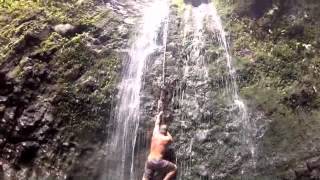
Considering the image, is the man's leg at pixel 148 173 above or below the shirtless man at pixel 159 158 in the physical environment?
below

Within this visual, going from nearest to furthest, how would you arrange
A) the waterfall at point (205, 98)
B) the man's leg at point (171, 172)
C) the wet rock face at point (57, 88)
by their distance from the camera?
the man's leg at point (171, 172) → the waterfall at point (205, 98) → the wet rock face at point (57, 88)

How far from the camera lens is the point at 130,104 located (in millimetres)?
7355

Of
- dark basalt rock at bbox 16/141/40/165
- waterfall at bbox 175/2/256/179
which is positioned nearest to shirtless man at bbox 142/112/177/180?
waterfall at bbox 175/2/256/179

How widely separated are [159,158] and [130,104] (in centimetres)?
126

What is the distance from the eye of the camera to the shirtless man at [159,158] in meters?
6.52

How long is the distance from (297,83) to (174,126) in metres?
2.34

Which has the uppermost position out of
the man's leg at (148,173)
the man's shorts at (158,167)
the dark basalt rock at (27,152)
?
the man's shorts at (158,167)

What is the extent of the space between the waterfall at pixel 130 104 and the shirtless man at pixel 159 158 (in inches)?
15.2

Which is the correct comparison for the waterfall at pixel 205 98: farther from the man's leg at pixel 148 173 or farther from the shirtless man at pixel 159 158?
the man's leg at pixel 148 173

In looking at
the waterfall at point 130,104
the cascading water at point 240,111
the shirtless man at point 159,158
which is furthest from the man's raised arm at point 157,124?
the cascading water at point 240,111

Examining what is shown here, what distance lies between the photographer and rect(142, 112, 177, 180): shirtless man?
6.52 m

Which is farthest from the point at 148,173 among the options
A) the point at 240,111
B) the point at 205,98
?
the point at 240,111

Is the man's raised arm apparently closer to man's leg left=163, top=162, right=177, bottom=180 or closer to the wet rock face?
man's leg left=163, top=162, right=177, bottom=180

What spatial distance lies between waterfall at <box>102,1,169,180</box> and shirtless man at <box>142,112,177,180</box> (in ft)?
1.26
